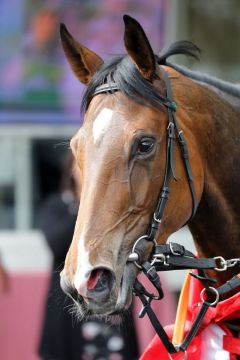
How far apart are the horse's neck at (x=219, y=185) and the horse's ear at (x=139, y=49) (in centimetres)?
29

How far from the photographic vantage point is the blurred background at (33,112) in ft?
22.5

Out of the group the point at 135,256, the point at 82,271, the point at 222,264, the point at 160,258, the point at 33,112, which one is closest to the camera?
the point at 82,271

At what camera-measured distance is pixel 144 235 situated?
309 cm

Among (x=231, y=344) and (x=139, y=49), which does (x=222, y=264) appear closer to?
(x=231, y=344)

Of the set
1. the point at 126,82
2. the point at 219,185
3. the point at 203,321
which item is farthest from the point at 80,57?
the point at 203,321

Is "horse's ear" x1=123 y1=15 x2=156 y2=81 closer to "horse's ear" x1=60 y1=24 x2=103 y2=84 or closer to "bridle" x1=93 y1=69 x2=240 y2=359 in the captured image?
"bridle" x1=93 y1=69 x2=240 y2=359

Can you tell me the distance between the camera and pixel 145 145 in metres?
3.09

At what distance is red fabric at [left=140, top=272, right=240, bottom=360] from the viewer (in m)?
3.29

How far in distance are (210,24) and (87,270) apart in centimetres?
546

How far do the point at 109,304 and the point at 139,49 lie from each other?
91cm

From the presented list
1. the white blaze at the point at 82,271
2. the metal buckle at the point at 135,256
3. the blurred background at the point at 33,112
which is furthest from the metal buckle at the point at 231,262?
the blurred background at the point at 33,112

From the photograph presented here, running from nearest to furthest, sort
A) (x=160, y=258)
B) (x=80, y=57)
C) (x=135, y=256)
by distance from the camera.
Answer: (x=135, y=256) → (x=160, y=258) → (x=80, y=57)

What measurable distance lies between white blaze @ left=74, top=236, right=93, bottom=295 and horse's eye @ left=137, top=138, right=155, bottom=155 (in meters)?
0.41

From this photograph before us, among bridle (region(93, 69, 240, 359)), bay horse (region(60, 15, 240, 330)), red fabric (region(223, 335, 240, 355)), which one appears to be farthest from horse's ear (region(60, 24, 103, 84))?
red fabric (region(223, 335, 240, 355))
